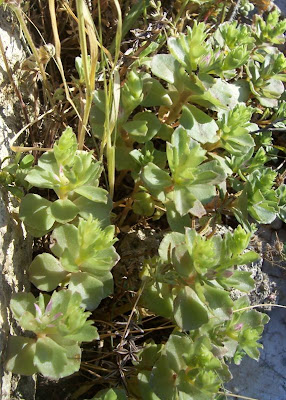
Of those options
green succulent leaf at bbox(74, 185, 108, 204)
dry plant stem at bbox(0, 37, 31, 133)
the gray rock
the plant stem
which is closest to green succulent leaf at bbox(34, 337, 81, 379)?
the gray rock

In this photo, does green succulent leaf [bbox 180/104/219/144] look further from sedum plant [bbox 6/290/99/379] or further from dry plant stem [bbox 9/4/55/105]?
sedum plant [bbox 6/290/99/379]

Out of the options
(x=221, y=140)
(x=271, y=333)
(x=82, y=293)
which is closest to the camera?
(x=82, y=293)

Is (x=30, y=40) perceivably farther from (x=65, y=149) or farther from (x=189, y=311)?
(x=189, y=311)

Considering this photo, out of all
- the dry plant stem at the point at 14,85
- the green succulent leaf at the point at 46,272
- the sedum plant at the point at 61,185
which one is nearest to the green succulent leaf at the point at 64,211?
the sedum plant at the point at 61,185

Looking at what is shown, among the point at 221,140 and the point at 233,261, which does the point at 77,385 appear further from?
the point at 221,140

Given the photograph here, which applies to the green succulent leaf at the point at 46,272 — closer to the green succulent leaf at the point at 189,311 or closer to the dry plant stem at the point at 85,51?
the green succulent leaf at the point at 189,311

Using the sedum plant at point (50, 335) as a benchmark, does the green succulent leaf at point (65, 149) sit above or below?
above

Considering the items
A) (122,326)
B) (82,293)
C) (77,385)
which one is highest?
(82,293)

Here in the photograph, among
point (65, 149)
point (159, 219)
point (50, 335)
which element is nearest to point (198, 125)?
point (159, 219)

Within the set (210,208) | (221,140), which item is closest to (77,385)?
(210,208)
